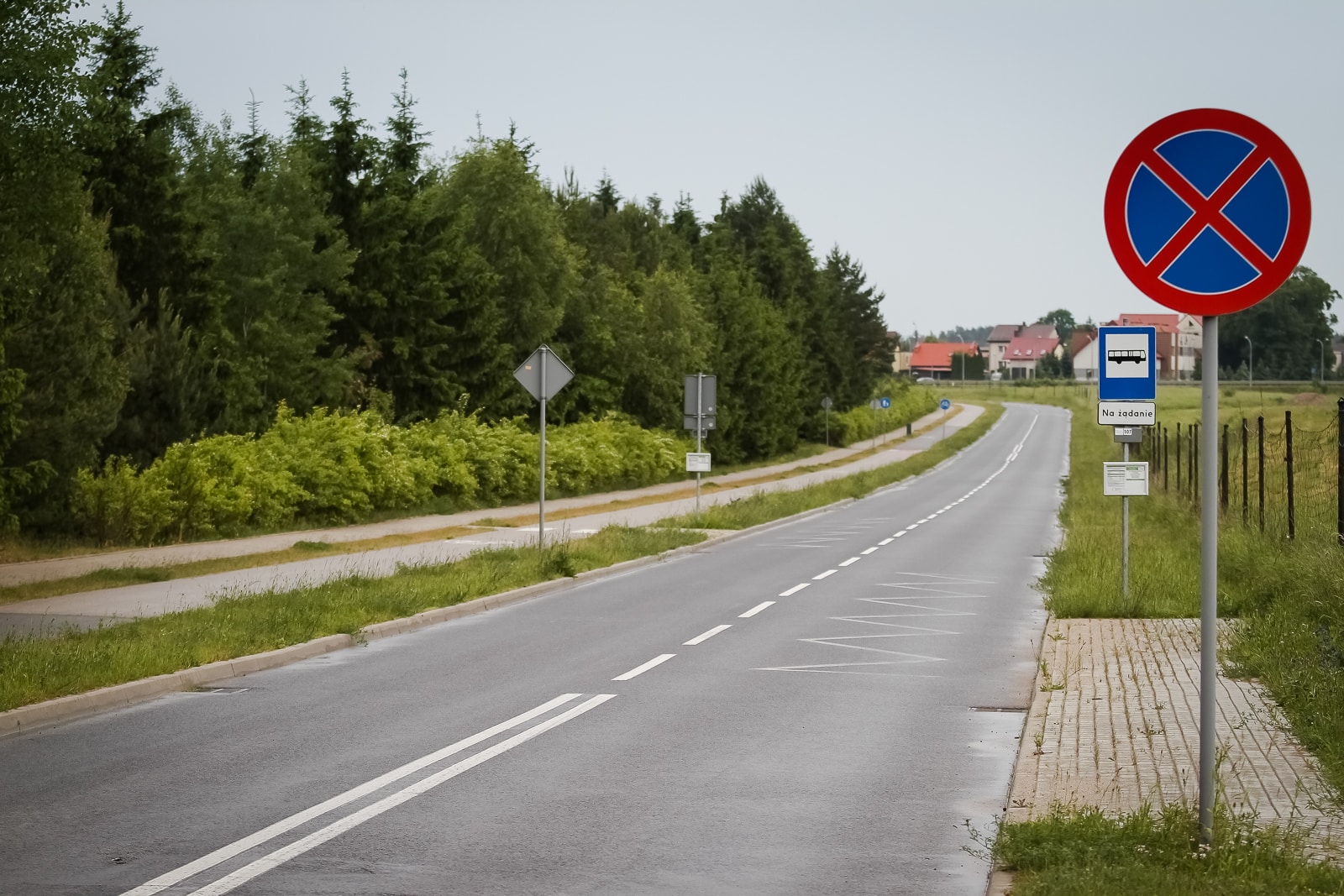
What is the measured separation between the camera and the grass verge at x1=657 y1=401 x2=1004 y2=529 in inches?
1262

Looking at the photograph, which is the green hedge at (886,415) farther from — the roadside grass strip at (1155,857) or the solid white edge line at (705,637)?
the roadside grass strip at (1155,857)

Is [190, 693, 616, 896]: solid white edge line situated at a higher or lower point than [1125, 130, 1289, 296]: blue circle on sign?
lower

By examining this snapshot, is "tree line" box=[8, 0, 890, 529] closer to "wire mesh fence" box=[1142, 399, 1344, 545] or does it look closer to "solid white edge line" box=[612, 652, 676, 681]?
"solid white edge line" box=[612, 652, 676, 681]

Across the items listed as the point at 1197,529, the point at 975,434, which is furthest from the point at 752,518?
the point at 975,434

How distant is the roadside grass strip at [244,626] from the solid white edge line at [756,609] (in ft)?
10.4

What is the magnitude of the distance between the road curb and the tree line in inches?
285

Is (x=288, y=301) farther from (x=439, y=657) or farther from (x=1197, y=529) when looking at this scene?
(x=439, y=657)

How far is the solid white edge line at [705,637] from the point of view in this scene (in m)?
14.2

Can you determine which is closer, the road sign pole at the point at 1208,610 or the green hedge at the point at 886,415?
the road sign pole at the point at 1208,610

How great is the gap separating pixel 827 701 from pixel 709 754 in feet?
7.39

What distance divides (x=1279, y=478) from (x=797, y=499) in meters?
12.4

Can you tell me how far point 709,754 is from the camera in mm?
8867

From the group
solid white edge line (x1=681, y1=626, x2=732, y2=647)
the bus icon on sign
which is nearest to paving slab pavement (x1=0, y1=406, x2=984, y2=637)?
solid white edge line (x1=681, y1=626, x2=732, y2=647)

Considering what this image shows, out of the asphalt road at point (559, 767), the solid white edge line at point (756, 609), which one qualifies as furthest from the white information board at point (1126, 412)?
the solid white edge line at point (756, 609)
